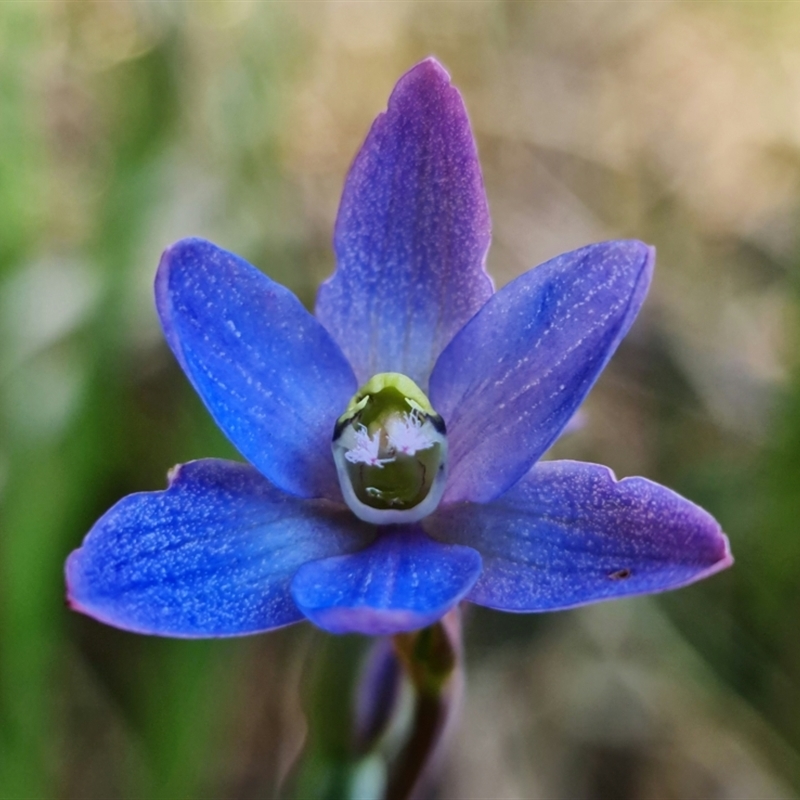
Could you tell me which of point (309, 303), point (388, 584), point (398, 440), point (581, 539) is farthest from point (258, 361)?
point (309, 303)

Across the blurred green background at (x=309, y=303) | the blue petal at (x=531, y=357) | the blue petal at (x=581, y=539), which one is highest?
the blue petal at (x=531, y=357)

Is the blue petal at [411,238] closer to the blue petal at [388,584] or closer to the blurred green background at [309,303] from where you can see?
the blue petal at [388,584]

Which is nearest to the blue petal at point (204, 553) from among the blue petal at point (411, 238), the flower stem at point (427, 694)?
the flower stem at point (427, 694)

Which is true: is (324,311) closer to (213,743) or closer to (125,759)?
(213,743)

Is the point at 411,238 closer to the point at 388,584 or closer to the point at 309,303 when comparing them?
the point at 388,584

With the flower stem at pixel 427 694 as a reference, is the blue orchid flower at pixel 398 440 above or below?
above

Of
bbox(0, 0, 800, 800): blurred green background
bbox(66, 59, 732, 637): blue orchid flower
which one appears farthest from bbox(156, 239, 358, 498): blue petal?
bbox(0, 0, 800, 800): blurred green background
